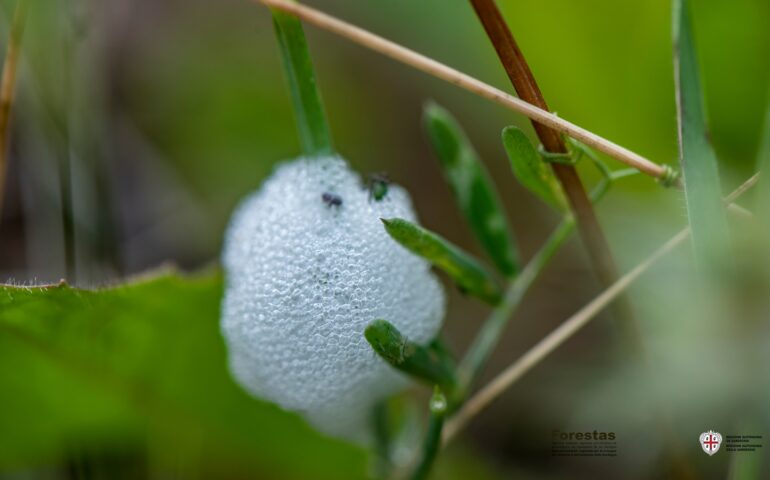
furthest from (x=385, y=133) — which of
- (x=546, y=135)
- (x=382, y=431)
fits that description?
(x=546, y=135)

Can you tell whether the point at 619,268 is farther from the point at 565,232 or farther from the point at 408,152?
the point at 408,152

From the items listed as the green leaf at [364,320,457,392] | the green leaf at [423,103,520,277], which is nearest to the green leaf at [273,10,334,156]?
the green leaf at [423,103,520,277]

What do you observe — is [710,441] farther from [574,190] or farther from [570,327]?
[574,190]

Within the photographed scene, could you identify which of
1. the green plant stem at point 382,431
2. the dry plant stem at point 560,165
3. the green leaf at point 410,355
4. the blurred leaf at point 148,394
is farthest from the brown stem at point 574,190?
the blurred leaf at point 148,394

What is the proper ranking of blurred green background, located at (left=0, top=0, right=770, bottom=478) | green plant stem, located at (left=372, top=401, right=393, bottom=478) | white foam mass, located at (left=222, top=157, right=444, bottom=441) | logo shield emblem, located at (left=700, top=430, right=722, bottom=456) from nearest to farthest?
white foam mass, located at (left=222, top=157, right=444, bottom=441) → logo shield emblem, located at (left=700, top=430, right=722, bottom=456) → green plant stem, located at (left=372, top=401, right=393, bottom=478) → blurred green background, located at (left=0, top=0, right=770, bottom=478)

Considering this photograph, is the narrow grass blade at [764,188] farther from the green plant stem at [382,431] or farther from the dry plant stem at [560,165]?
the green plant stem at [382,431]

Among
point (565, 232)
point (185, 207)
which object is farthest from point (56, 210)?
point (565, 232)

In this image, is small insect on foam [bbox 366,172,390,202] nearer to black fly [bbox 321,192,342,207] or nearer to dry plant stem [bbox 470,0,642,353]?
black fly [bbox 321,192,342,207]
